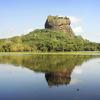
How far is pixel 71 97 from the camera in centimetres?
2273

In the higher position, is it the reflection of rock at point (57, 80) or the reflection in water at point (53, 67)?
the reflection in water at point (53, 67)

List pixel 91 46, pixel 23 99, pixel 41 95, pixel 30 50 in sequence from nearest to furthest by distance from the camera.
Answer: pixel 23 99 → pixel 41 95 → pixel 30 50 → pixel 91 46

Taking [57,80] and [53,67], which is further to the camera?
[53,67]

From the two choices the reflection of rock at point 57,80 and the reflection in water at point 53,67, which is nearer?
the reflection of rock at point 57,80

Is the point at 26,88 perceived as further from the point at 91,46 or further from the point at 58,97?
the point at 91,46

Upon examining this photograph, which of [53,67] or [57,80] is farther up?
[53,67]

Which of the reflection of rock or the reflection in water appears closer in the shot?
the reflection of rock

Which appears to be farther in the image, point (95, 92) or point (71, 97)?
point (95, 92)

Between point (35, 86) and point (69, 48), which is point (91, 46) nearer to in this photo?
point (69, 48)

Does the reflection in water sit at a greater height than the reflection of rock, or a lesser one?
greater

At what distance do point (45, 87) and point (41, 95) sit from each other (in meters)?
4.38

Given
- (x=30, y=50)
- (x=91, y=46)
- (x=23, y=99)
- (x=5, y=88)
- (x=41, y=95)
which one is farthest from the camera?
(x=91, y=46)

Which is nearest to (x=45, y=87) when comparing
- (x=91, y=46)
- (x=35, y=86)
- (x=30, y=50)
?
(x=35, y=86)

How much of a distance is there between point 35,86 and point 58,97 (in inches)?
246
